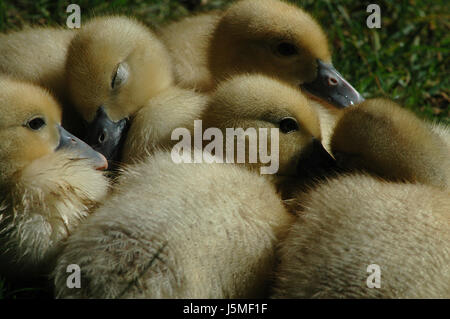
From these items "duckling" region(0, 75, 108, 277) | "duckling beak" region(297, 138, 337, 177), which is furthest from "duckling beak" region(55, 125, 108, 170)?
"duckling beak" region(297, 138, 337, 177)

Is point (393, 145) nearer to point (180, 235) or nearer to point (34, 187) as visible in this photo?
point (180, 235)

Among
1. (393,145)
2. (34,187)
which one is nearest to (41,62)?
(34,187)

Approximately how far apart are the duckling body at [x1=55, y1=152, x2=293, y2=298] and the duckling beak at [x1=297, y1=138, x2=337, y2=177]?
11.0 inches

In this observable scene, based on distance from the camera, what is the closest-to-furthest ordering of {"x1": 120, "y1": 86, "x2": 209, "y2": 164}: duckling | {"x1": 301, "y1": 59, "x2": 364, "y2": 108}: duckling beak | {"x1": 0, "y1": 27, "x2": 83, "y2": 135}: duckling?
{"x1": 120, "y1": 86, "x2": 209, "y2": 164}: duckling → {"x1": 0, "y1": 27, "x2": 83, "y2": 135}: duckling → {"x1": 301, "y1": 59, "x2": 364, "y2": 108}: duckling beak

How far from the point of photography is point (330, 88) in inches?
110

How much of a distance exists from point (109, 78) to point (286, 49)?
2.30 ft

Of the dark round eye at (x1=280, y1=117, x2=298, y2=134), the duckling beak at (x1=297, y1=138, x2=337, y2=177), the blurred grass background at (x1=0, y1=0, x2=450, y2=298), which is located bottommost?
the blurred grass background at (x1=0, y1=0, x2=450, y2=298)

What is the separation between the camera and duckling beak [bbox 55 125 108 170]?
2.31 m

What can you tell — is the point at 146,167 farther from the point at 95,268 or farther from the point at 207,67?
the point at 207,67

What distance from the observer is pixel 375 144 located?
85.4 inches

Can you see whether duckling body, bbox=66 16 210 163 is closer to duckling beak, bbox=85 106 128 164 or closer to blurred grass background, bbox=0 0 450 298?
duckling beak, bbox=85 106 128 164
